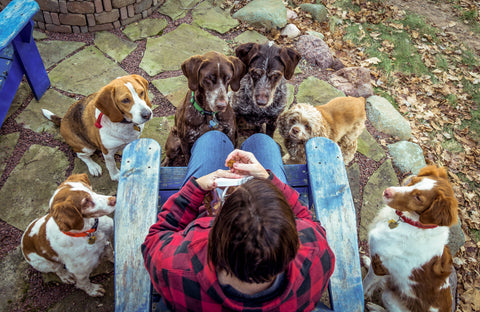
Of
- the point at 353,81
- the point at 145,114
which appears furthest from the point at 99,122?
the point at 353,81

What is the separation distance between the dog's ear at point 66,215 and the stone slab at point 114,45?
314 centimetres

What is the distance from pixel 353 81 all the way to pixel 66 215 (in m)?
4.70

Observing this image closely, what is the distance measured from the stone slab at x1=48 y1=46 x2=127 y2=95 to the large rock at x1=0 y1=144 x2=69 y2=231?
3.51 feet

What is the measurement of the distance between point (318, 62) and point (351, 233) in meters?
3.85

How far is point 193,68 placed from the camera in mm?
2863

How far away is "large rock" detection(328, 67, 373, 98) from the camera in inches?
198

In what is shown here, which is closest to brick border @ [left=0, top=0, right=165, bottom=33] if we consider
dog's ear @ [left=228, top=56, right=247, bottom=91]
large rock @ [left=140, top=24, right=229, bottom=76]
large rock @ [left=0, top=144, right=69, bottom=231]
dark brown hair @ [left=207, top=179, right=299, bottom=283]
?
large rock @ [left=140, top=24, right=229, bottom=76]

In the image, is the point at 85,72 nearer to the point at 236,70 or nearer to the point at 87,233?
the point at 236,70

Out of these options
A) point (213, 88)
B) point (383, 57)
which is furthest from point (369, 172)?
point (383, 57)

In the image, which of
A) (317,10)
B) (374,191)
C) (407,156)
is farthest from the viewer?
(317,10)

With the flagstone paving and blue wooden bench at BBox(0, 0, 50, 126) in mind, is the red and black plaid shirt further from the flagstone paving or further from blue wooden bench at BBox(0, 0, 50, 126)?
blue wooden bench at BBox(0, 0, 50, 126)

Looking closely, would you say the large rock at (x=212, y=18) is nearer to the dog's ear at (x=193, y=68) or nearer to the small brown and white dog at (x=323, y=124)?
the small brown and white dog at (x=323, y=124)

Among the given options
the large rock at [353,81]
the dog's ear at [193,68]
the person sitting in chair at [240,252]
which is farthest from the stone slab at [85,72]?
the large rock at [353,81]

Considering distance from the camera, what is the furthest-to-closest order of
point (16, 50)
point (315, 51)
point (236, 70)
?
point (315, 51) → point (16, 50) → point (236, 70)
